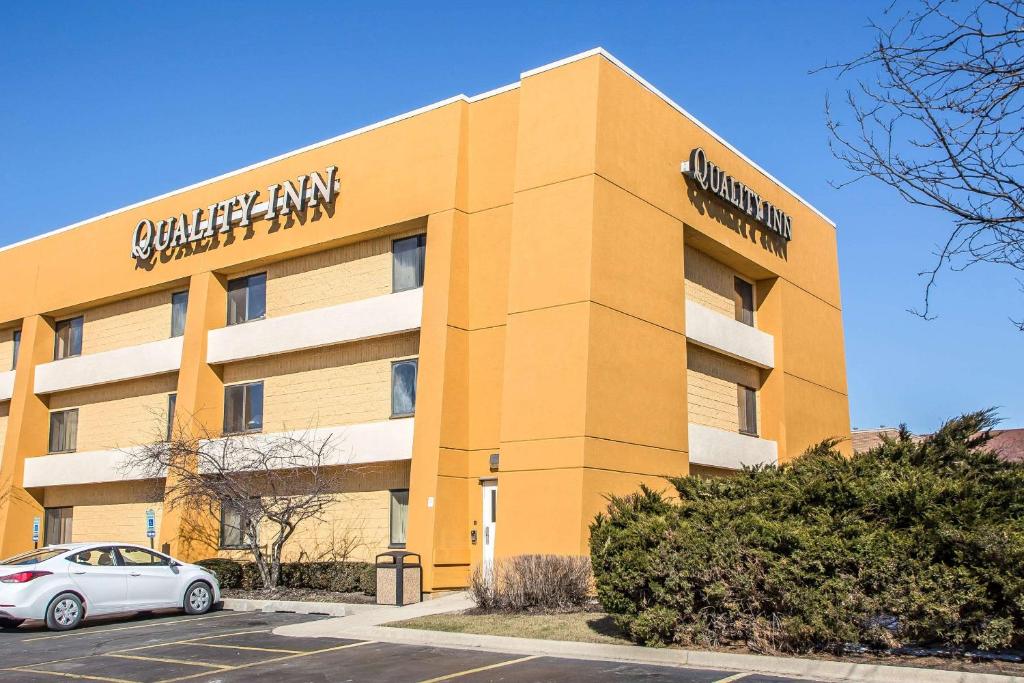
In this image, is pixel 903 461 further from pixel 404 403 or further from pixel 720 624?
pixel 404 403

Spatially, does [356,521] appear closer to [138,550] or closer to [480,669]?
[138,550]

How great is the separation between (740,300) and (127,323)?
19846mm

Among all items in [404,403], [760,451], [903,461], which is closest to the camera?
[903,461]

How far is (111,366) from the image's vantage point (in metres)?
33.2

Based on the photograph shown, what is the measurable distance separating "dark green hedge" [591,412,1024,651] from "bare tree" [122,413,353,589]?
483 inches

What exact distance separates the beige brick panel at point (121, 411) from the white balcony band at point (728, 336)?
52.8ft

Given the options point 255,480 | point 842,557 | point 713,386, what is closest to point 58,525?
point 255,480

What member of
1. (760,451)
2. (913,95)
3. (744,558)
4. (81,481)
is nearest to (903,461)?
(744,558)

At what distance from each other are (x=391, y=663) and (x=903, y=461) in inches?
311

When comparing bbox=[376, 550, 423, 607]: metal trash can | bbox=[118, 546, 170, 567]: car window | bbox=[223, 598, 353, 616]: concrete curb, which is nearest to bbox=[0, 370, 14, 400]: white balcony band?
bbox=[223, 598, 353, 616]: concrete curb

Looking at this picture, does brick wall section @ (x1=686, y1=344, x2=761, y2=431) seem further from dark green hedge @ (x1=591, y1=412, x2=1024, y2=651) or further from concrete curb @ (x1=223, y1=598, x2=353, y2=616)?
dark green hedge @ (x1=591, y1=412, x2=1024, y2=651)

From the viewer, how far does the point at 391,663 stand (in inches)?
570

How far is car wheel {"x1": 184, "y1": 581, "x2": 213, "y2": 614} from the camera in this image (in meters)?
21.9

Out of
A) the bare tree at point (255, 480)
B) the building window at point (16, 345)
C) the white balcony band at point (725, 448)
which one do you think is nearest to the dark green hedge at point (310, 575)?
the bare tree at point (255, 480)
